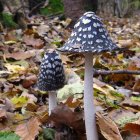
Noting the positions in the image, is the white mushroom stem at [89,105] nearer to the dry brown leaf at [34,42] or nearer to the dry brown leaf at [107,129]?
the dry brown leaf at [107,129]

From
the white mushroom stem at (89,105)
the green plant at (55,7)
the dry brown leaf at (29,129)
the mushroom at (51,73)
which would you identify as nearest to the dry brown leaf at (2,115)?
the dry brown leaf at (29,129)

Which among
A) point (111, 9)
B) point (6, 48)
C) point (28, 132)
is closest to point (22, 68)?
point (6, 48)

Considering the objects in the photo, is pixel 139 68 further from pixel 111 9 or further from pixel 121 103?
pixel 111 9

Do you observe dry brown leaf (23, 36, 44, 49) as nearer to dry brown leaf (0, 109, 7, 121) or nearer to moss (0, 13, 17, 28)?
moss (0, 13, 17, 28)

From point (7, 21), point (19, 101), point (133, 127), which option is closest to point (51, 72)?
point (133, 127)

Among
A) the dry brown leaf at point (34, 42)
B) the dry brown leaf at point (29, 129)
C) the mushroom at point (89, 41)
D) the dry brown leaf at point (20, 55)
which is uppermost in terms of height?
the mushroom at point (89, 41)

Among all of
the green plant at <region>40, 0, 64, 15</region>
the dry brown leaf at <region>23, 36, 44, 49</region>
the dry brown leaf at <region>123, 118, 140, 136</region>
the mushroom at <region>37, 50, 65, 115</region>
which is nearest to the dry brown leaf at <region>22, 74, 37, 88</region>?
the mushroom at <region>37, 50, 65, 115</region>
